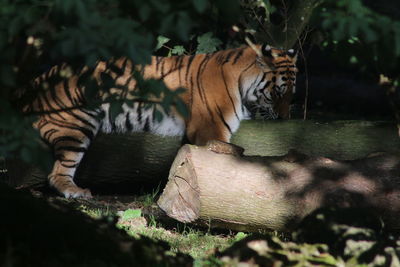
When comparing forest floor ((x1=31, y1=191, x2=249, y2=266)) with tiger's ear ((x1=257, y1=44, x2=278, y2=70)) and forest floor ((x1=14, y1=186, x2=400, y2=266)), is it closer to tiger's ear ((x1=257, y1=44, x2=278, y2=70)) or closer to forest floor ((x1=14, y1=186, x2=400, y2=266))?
forest floor ((x1=14, y1=186, x2=400, y2=266))

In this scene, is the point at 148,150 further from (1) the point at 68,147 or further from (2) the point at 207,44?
(2) the point at 207,44

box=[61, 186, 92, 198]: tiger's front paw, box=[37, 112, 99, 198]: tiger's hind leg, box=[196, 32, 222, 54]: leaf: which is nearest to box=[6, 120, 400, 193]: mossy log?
box=[37, 112, 99, 198]: tiger's hind leg

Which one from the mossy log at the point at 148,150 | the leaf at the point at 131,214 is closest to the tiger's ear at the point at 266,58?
the mossy log at the point at 148,150

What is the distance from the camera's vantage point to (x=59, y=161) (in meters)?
6.06

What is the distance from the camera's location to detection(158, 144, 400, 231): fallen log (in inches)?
159

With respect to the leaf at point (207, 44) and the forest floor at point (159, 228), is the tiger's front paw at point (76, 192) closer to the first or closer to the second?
the forest floor at point (159, 228)

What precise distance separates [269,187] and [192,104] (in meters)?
2.03

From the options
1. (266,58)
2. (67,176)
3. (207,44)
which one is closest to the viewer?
(67,176)

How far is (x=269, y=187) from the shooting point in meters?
4.23

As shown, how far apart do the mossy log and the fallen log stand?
1186mm

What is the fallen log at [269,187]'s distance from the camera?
4051 millimetres

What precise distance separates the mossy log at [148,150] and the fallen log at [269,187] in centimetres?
119

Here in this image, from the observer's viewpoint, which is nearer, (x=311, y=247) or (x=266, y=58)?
(x=311, y=247)

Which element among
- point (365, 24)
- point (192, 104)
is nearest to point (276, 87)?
point (192, 104)
